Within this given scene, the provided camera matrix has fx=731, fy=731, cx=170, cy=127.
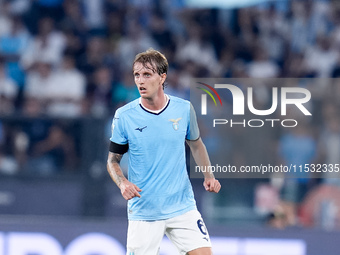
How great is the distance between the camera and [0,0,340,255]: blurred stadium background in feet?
25.5

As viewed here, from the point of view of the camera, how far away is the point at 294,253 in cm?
752

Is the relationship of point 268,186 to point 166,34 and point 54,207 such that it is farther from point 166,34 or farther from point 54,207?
point 166,34

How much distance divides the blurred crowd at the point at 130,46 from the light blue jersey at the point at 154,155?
10.9ft

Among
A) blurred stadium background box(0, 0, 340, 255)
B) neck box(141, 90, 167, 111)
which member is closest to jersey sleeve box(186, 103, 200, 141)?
neck box(141, 90, 167, 111)

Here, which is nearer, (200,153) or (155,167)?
(155,167)

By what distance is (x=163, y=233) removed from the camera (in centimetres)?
561

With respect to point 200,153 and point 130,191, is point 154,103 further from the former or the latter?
point 130,191

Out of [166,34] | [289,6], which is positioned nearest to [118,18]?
[166,34]

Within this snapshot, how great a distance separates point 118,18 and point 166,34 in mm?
864

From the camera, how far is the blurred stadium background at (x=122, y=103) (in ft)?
25.5

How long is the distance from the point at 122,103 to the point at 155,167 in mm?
2946

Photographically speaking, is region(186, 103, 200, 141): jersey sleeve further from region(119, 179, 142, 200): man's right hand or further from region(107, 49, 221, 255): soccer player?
region(119, 179, 142, 200): man's right hand

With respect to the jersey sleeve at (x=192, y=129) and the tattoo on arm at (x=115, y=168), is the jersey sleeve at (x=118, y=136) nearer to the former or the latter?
the tattoo on arm at (x=115, y=168)

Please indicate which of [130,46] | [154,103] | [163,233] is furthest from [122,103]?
[163,233]
